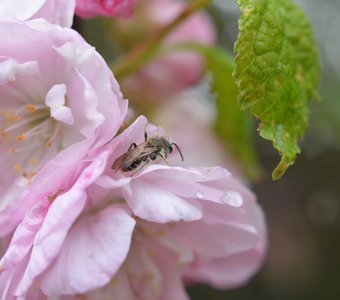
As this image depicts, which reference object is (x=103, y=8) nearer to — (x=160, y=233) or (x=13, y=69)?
(x=13, y=69)

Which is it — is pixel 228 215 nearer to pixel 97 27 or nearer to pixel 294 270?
pixel 97 27

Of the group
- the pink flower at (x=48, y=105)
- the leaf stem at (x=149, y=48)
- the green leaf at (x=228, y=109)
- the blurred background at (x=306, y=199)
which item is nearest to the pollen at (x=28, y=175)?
the pink flower at (x=48, y=105)

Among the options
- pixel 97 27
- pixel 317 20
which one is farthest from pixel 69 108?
pixel 317 20

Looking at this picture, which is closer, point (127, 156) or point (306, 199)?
point (127, 156)

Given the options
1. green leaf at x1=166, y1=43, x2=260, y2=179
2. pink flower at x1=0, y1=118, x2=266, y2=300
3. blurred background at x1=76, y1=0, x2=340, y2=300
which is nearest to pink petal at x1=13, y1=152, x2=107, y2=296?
pink flower at x1=0, y1=118, x2=266, y2=300

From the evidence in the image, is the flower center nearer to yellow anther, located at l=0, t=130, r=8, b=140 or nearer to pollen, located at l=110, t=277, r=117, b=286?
yellow anther, located at l=0, t=130, r=8, b=140

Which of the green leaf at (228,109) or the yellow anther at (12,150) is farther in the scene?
the green leaf at (228,109)

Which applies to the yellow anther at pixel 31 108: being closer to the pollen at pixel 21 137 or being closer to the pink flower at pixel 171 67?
the pollen at pixel 21 137

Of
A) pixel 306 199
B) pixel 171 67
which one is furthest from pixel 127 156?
pixel 306 199
